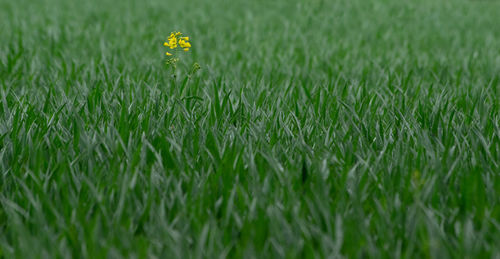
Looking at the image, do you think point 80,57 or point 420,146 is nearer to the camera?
point 420,146

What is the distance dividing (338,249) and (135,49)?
160 inches

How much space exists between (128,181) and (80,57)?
311 cm

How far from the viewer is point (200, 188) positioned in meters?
1.68

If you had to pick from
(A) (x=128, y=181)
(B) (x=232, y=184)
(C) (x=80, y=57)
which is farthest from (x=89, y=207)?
(C) (x=80, y=57)

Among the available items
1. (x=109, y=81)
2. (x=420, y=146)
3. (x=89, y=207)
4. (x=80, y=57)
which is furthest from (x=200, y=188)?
(x=80, y=57)

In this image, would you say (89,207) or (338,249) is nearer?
(338,249)

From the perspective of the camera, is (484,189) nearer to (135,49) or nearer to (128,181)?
(128,181)

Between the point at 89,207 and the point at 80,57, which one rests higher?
the point at 89,207

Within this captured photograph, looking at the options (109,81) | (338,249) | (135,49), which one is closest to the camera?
(338,249)

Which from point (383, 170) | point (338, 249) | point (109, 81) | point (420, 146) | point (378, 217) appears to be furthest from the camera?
point (109, 81)

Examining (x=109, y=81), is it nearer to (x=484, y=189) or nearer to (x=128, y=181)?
(x=128, y=181)

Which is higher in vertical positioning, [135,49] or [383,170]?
[383,170]

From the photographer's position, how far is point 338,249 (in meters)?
1.32

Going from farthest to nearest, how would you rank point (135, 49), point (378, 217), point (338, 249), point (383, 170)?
point (135, 49), point (383, 170), point (378, 217), point (338, 249)
